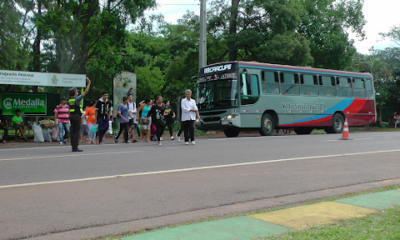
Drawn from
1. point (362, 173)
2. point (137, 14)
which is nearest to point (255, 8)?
point (137, 14)

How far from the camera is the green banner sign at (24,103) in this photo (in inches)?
742

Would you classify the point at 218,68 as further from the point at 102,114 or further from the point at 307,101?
the point at 102,114

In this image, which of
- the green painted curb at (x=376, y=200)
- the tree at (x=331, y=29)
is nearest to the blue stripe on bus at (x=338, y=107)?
Answer: the tree at (x=331, y=29)

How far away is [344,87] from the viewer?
23516 mm

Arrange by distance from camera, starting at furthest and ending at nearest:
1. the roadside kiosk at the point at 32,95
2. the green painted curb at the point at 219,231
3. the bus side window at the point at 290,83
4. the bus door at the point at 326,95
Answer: the bus door at the point at 326,95
the bus side window at the point at 290,83
the roadside kiosk at the point at 32,95
the green painted curb at the point at 219,231

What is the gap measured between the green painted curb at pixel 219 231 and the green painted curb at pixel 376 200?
4.70 feet

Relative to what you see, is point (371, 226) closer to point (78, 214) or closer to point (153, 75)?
point (78, 214)

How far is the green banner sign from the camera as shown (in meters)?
18.8

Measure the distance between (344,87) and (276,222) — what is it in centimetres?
2080

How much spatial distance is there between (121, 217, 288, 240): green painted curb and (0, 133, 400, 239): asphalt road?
2.25ft

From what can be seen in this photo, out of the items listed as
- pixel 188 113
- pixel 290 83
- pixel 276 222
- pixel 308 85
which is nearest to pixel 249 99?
pixel 290 83

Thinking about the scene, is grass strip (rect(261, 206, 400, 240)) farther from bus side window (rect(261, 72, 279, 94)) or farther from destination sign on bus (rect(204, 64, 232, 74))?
bus side window (rect(261, 72, 279, 94))

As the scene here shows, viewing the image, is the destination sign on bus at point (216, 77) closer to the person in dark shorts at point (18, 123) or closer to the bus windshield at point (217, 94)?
the bus windshield at point (217, 94)

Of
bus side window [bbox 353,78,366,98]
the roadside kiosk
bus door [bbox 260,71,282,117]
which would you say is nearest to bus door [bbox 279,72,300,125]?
bus door [bbox 260,71,282,117]
